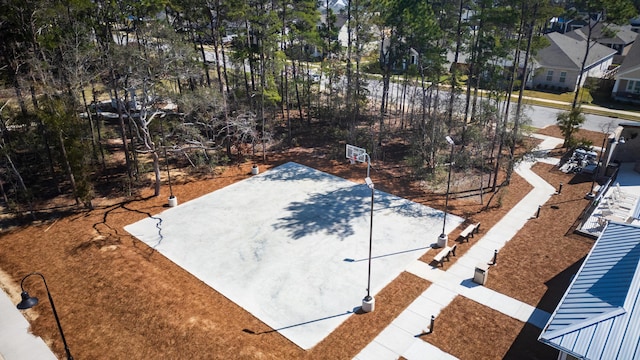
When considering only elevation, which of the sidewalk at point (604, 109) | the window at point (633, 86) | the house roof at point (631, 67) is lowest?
the sidewalk at point (604, 109)

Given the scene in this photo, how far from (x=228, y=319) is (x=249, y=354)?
2231 millimetres

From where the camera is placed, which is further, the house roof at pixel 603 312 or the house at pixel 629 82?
the house at pixel 629 82

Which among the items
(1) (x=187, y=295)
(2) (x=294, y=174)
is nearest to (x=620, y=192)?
(2) (x=294, y=174)

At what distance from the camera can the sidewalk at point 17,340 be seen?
50.1 feet

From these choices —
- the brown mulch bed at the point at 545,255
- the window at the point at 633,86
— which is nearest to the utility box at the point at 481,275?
the brown mulch bed at the point at 545,255

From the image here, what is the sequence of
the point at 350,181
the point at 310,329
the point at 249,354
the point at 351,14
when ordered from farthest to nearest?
the point at 351,14 < the point at 350,181 < the point at 310,329 < the point at 249,354

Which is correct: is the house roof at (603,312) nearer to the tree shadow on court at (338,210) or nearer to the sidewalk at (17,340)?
the tree shadow on court at (338,210)

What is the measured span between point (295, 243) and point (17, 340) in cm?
1231

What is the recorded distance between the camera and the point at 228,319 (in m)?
16.7

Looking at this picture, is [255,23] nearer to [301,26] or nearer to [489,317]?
[301,26]

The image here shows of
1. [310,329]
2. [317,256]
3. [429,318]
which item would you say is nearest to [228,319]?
[310,329]

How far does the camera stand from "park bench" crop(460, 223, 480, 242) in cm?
2150

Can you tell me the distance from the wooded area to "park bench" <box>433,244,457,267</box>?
8.51 m

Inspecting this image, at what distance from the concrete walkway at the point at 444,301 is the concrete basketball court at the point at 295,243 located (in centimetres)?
173
